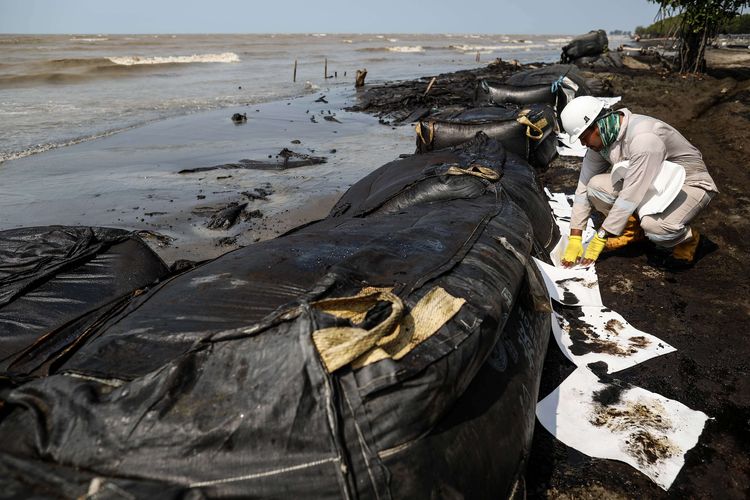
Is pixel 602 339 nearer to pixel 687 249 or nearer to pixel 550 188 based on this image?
pixel 687 249

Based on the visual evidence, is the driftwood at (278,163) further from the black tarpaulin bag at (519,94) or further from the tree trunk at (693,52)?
the tree trunk at (693,52)

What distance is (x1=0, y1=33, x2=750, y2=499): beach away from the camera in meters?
2.02

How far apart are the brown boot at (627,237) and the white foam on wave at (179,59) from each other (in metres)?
29.1

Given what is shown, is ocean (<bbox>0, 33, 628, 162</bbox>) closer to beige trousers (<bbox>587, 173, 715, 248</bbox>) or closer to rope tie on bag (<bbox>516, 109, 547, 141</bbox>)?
rope tie on bag (<bbox>516, 109, 547, 141</bbox>)

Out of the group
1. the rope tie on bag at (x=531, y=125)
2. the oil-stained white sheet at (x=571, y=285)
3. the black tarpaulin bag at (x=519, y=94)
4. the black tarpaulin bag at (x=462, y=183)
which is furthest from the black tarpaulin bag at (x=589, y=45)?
the oil-stained white sheet at (x=571, y=285)

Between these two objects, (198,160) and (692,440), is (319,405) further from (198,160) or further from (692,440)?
(198,160)

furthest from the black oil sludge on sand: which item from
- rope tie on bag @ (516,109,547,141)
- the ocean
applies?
the ocean

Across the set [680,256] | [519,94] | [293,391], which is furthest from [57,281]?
[519,94]

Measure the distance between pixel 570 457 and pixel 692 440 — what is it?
0.55 metres

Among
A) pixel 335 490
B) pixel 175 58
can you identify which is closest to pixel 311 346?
pixel 335 490

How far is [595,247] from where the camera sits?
3.52m

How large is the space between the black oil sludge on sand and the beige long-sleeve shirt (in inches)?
75.5

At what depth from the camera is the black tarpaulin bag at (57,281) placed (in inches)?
79.4

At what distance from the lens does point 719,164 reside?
5.79m
